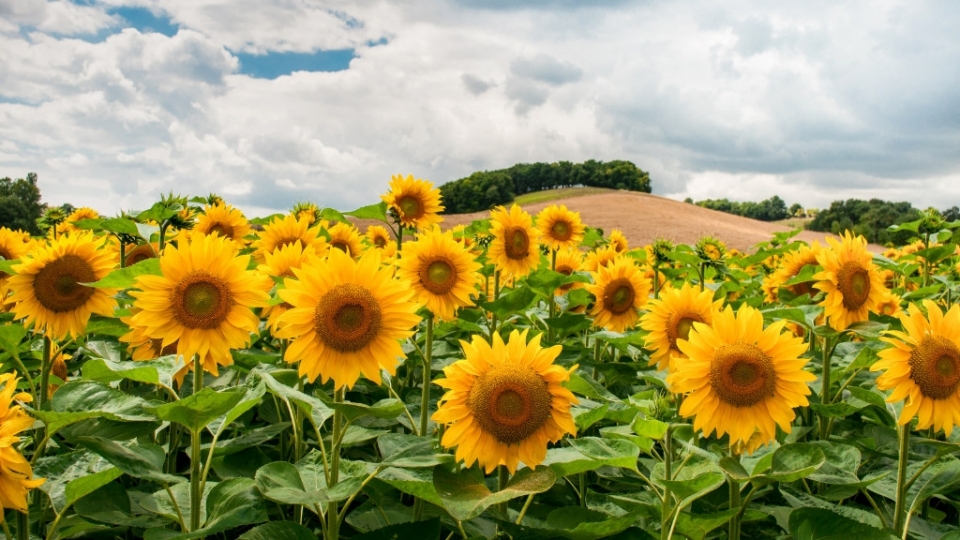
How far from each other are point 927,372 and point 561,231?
14.6ft

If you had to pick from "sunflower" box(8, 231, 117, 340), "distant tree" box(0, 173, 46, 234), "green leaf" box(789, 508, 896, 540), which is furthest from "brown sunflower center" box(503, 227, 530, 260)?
"distant tree" box(0, 173, 46, 234)

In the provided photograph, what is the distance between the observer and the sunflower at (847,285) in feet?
11.7

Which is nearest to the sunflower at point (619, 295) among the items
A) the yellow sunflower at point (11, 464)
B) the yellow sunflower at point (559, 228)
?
the yellow sunflower at point (559, 228)

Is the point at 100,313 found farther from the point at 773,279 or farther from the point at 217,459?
the point at 773,279

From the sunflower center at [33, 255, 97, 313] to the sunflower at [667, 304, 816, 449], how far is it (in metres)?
2.70

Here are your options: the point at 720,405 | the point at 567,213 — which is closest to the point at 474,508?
the point at 720,405

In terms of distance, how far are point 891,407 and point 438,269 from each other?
229cm

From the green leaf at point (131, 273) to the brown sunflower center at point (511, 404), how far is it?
53.6 inches

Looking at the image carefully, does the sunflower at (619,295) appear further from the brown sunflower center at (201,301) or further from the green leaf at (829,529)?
the brown sunflower center at (201,301)

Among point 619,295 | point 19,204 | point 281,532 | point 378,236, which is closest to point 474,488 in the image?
point 281,532

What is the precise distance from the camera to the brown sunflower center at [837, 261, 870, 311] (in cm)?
358

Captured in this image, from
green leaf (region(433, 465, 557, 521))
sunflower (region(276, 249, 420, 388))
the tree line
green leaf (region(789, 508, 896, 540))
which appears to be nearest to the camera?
green leaf (region(433, 465, 557, 521))

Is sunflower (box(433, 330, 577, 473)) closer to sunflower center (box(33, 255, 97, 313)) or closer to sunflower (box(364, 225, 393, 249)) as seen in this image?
sunflower center (box(33, 255, 97, 313))

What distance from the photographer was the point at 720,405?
2695mm
